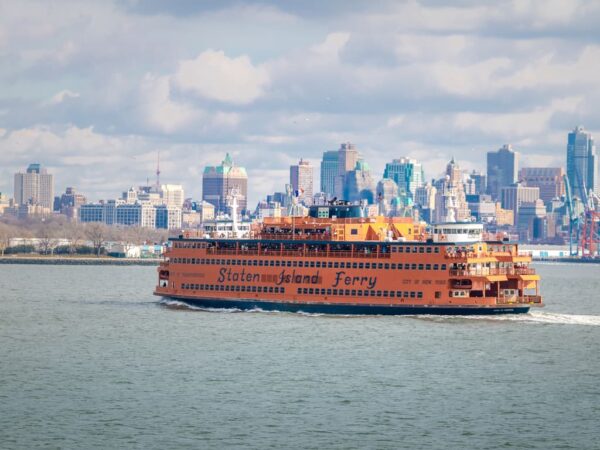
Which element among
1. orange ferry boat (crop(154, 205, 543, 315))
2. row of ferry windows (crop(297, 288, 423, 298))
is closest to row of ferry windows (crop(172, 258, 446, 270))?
orange ferry boat (crop(154, 205, 543, 315))

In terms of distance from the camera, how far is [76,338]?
68.9 meters

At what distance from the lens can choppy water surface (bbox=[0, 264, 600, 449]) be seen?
4453 centimetres

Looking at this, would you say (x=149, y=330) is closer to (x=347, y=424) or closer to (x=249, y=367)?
(x=249, y=367)

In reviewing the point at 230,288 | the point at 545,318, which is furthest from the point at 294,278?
the point at 545,318

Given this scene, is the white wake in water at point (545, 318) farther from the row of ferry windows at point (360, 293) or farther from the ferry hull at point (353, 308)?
the row of ferry windows at point (360, 293)

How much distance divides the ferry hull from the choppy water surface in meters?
0.79

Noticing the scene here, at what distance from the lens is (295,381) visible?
5438 centimetres

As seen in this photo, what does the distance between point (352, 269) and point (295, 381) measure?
25.0 m

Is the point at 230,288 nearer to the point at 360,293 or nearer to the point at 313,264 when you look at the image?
the point at 313,264

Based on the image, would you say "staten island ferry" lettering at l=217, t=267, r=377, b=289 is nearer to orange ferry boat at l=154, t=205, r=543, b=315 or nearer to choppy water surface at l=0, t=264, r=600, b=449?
orange ferry boat at l=154, t=205, r=543, b=315

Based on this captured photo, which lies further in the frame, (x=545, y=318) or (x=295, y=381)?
(x=545, y=318)

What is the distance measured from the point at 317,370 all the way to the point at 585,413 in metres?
13.3

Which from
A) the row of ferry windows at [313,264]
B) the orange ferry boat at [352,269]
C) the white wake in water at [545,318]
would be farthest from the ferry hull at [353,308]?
the row of ferry windows at [313,264]

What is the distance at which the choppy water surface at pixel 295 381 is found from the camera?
4453cm
